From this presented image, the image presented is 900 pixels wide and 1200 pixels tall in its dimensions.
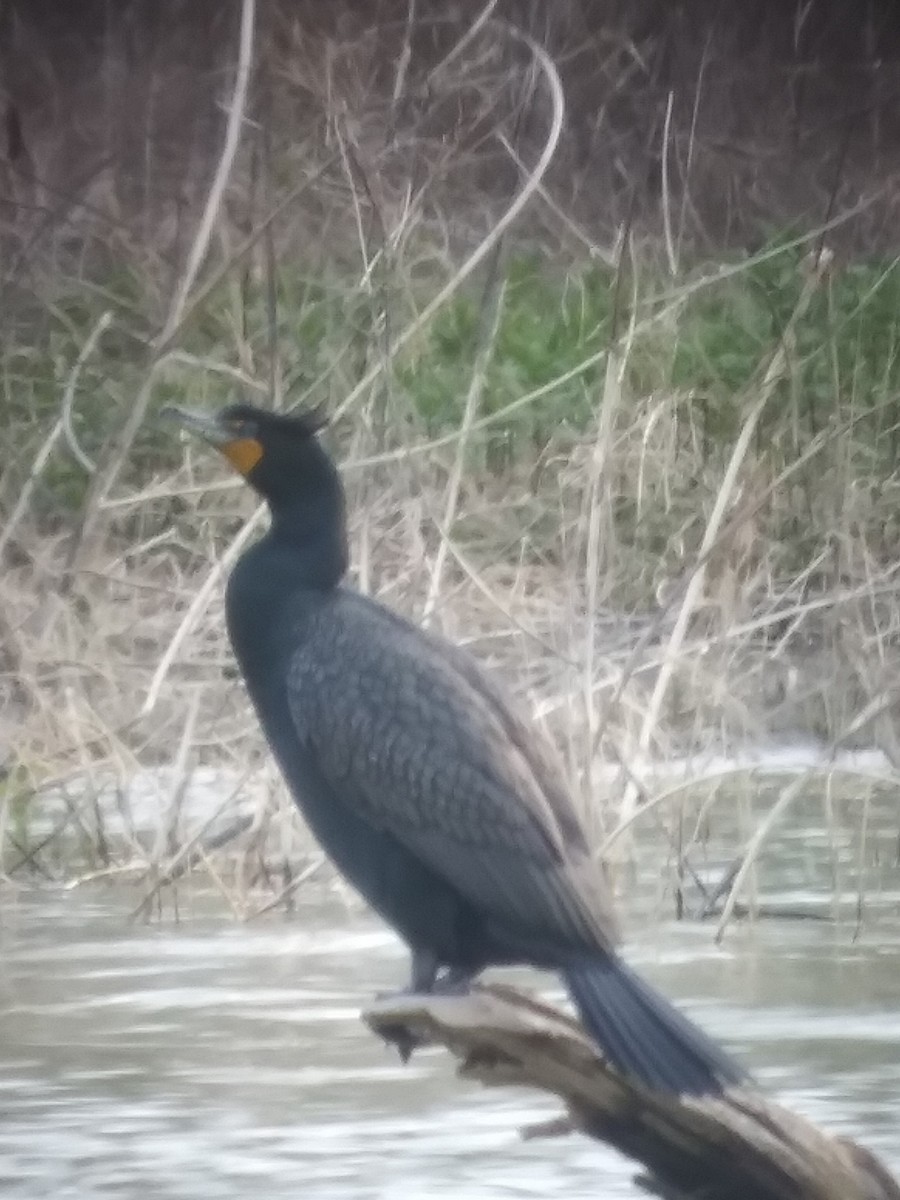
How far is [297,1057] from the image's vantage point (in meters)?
5.52

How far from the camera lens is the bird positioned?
12.9ft

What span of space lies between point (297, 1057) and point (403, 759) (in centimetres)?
158

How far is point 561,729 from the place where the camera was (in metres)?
6.51

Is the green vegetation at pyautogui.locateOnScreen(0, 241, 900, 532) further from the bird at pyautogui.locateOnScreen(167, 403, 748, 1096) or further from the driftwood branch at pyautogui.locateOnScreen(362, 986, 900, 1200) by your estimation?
the driftwood branch at pyautogui.locateOnScreen(362, 986, 900, 1200)

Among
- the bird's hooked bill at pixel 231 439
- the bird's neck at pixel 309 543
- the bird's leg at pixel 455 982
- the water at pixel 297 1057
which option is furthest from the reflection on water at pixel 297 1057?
the bird's hooked bill at pixel 231 439

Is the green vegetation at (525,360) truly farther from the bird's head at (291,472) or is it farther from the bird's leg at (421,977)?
the bird's leg at (421,977)

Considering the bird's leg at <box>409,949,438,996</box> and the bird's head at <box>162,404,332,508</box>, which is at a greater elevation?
the bird's head at <box>162,404,332,508</box>

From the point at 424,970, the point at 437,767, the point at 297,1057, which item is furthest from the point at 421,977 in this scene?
the point at 297,1057

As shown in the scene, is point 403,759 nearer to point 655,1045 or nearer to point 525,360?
point 655,1045

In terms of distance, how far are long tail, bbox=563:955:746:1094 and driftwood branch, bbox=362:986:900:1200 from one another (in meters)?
0.02

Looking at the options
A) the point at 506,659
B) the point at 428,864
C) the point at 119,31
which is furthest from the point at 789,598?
the point at 119,31

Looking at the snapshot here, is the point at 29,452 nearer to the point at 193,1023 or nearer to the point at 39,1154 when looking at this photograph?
the point at 193,1023

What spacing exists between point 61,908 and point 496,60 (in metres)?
5.78

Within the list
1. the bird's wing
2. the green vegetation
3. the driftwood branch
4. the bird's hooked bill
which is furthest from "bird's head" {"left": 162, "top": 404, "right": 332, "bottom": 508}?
the green vegetation
